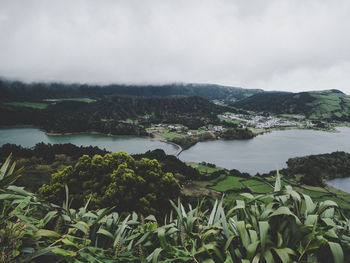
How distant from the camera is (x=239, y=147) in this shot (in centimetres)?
8156

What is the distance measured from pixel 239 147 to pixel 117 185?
79.0 meters

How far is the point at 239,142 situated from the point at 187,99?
113 m

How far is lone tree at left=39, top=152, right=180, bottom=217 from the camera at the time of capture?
28.7 feet

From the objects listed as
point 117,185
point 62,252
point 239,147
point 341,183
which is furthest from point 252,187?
point 239,147

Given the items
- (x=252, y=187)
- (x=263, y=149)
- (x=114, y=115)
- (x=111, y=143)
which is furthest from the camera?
(x=114, y=115)

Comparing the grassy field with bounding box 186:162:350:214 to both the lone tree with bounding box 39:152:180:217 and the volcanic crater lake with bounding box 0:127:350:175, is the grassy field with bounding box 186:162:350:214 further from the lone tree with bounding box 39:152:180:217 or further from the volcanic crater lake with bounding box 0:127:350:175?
the lone tree with bounding box 39:152:180:217

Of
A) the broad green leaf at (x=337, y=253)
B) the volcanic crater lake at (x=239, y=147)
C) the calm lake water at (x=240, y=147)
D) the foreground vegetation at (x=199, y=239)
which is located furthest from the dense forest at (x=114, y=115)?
the broad green leaf at (x=337, y=253)

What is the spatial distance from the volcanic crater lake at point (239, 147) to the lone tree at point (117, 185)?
1955 inches

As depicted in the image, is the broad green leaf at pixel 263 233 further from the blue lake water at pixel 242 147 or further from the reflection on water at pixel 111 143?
the reflection on water at pixel 111 143

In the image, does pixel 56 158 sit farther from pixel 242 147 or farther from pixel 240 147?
pixel 242 147

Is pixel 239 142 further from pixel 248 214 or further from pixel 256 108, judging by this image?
pixel 256 108

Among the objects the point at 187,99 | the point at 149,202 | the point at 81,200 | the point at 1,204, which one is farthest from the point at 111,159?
the point at 187,99

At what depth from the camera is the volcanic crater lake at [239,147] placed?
62812 mm

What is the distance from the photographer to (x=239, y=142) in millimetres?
90562
